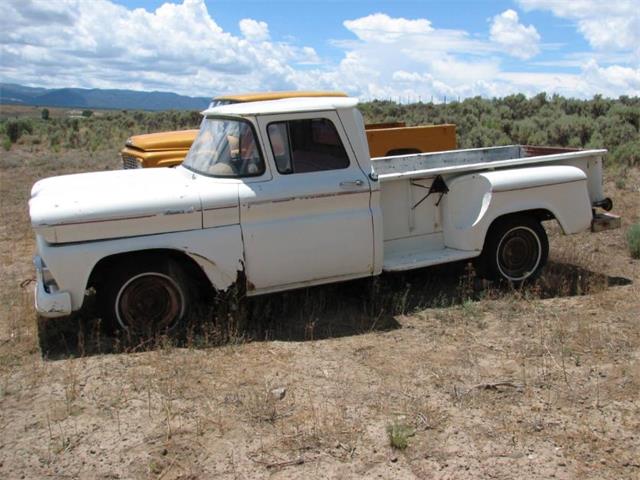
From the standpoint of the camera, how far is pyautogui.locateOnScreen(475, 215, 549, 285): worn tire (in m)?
7.08

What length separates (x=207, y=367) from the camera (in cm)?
524

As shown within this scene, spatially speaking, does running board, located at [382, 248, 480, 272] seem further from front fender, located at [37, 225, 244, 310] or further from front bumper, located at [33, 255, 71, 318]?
front bumper, located at [33, 255, 71, 318]

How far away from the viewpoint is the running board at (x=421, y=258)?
21.5ft

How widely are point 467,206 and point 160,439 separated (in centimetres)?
397

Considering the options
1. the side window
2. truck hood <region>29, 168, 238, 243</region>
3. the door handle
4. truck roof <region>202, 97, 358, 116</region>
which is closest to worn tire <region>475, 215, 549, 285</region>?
the door handle

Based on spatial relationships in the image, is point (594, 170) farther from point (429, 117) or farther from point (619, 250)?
point (429, 117)

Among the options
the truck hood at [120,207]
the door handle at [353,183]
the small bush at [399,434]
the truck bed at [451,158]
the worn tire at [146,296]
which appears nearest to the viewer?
the small bush at [399,434]

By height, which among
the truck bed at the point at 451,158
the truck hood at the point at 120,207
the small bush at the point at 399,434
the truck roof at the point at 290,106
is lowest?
the small bush at the point at 399,434

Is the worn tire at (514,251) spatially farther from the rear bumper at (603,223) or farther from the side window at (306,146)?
the side window at (306,146)

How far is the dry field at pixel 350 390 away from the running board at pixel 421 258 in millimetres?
313

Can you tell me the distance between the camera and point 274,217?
234 inches

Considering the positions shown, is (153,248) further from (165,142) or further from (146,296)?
(165,142)

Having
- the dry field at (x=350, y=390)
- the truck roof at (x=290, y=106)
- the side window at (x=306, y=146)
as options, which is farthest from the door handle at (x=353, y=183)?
the dry field at (x=350, y=390)

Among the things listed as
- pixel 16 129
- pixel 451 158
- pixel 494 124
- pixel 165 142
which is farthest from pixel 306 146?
pixel 16 129
